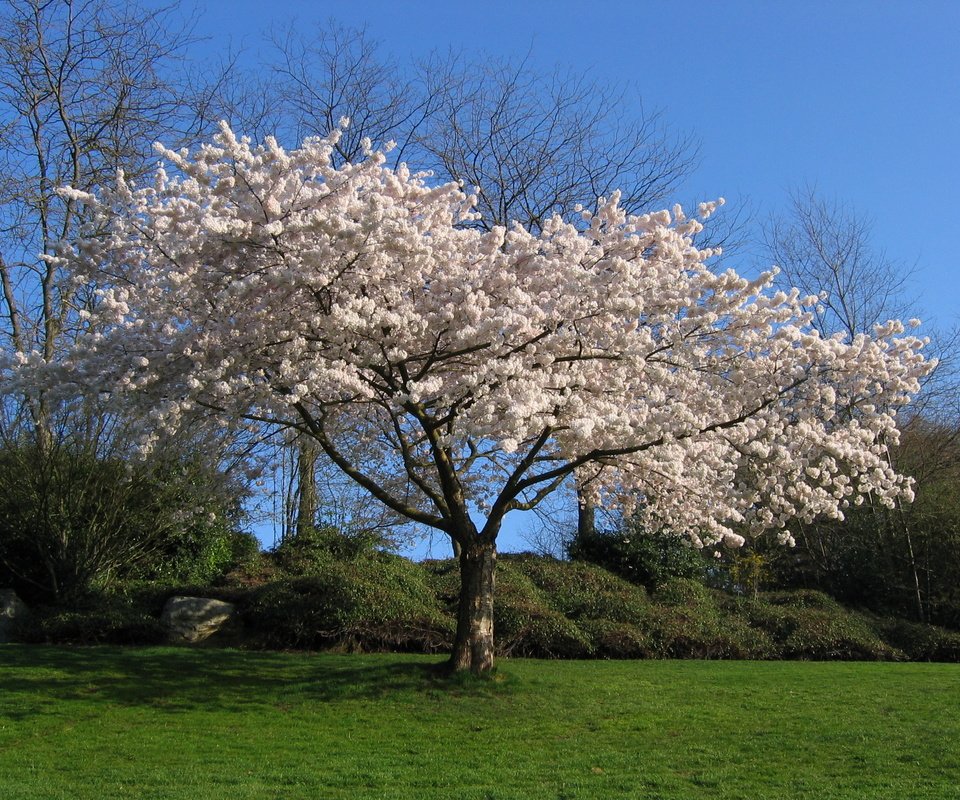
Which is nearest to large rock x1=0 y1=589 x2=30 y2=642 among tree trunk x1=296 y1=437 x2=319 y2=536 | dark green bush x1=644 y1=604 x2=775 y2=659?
tree trunk x1=296 y1=437 x2=319 y2=536

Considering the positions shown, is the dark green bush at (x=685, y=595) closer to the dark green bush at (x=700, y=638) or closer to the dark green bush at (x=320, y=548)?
the dark green bush at (x=700, y=638)

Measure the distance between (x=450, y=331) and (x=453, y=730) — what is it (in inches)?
149

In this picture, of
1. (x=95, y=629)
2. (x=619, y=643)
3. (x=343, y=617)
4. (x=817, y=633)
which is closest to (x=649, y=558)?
(x=817, y=633)

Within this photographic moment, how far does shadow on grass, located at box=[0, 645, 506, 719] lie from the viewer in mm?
9602

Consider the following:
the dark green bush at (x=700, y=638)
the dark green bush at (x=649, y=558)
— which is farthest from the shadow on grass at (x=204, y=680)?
the dark green bush at (x=649, y=558)

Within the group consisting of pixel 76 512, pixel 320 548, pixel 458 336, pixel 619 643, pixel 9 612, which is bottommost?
pixel 619 643

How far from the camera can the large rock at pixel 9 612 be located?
13076 mm

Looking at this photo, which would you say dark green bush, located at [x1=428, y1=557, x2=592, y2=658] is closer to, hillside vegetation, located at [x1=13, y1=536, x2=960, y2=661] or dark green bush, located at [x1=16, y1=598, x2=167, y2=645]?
hillside vegetation, located at [x1=13, y1=536, x2=960, y2=661]

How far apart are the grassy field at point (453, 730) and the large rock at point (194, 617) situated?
3.62ft

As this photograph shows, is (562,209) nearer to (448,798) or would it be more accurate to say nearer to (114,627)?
(114,627)

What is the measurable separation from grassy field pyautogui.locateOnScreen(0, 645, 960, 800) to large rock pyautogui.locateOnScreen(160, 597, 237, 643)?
1.10 meters

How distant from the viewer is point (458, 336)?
29.9 feet

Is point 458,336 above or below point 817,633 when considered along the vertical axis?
above

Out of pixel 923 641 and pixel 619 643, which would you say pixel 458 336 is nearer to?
pixel 619 643
